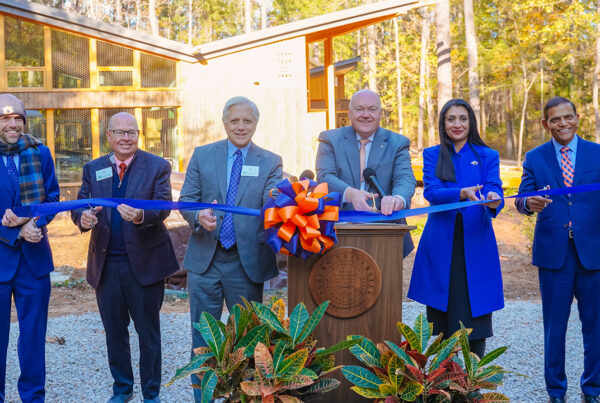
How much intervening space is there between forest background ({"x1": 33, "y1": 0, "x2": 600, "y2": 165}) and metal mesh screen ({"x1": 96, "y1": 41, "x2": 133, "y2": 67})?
7418mm

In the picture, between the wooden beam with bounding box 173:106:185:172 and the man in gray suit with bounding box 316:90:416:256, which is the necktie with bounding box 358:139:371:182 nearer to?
the man in gray suit with bounding box 316:90:416:256

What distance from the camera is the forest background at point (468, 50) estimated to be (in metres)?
17.9

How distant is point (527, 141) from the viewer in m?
41.8

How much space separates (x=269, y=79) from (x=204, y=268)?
1182cm

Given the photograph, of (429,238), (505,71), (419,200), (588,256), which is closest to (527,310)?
(588,256)

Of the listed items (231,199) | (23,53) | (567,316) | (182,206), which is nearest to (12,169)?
(182,206)

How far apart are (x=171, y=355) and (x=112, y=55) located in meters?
10.3

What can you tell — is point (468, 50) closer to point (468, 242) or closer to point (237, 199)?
point (468, 242)

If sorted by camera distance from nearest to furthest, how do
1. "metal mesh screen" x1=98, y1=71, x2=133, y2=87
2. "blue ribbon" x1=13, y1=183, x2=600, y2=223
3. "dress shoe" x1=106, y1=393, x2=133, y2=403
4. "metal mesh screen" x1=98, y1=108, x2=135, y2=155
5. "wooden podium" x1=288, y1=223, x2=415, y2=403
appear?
"wooden podium" x1=288, y1=223, x2=415, y2=403, "blue ribbon" x1=13, y1=183, x2=600, y2=223, "dress shoe" x1=106, y1=393, x2=133, y2=403, "metal mesh screen" x1=98, y1=71, x2=133, y2=87, "metal mesh screen" x1=98, y1=108, x2=135, y2=155

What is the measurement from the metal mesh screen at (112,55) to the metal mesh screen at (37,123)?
1808 mm

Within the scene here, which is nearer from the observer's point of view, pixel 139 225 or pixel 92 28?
pixel 139 225

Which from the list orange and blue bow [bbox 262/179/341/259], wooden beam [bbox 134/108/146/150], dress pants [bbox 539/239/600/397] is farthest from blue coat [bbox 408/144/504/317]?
wooden beam [bbox 134/108/146/150]

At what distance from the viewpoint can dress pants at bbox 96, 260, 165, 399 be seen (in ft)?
13.1

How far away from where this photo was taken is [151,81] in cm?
1448
